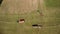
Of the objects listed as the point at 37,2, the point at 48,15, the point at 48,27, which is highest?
the point at 37,2

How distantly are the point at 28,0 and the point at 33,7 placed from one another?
91 millimetres

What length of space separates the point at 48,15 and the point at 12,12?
0.34 metres

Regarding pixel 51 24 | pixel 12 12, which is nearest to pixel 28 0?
pixel 12 12

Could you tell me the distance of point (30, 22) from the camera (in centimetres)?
113

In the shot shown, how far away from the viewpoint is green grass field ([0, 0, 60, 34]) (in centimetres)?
110

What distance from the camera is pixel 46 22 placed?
114cm

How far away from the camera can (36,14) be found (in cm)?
116

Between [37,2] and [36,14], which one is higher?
[37,2]

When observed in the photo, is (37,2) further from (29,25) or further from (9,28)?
(9,28)

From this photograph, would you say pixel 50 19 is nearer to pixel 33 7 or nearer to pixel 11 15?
pixel 33 7

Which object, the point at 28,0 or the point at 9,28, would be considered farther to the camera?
the point at 28,0

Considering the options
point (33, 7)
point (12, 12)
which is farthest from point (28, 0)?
point (12, 12)

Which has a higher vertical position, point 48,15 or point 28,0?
point 28,0

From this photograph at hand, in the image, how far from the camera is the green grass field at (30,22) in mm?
1104
